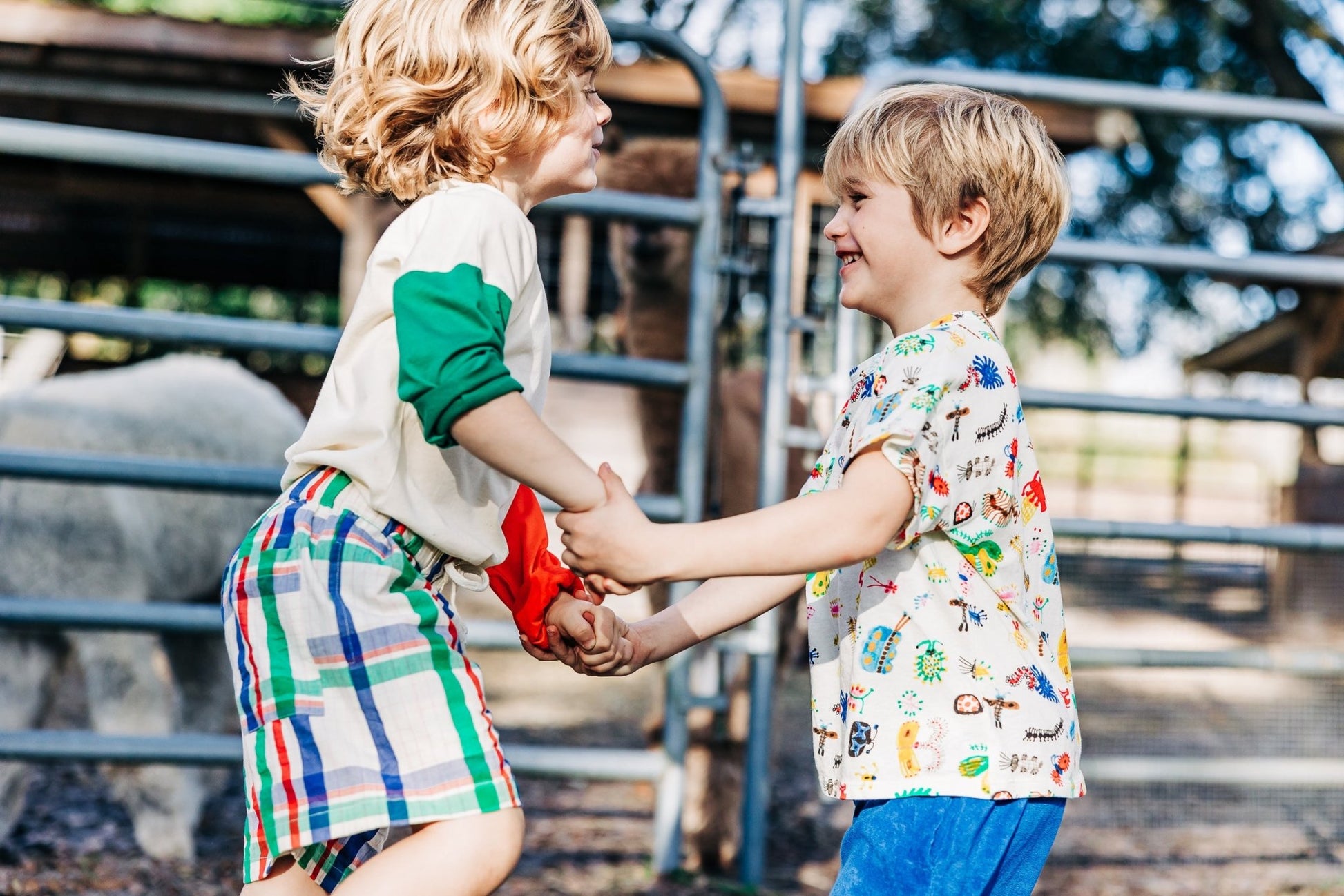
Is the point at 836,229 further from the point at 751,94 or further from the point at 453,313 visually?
the point at 751,94

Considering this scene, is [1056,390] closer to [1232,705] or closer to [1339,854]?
[1339,854]

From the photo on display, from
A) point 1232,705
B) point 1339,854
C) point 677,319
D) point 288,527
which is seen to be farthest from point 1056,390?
point 1232,705

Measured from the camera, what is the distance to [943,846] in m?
1.37

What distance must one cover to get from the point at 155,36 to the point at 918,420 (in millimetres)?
4540

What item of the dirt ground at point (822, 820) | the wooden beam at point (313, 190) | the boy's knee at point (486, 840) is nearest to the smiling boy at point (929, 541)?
the boy's knee at point (486, 840)

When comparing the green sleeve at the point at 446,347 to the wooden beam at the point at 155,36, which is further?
the wooden beam at the point at 155,36

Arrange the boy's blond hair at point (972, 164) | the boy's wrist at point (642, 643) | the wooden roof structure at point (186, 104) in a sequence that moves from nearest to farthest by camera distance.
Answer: the boy's blond hair at point (972, 164)
the boy's wrist at point (642, 643)
the wooden roof structure at point (186, 104)

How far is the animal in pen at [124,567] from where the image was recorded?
123 inches

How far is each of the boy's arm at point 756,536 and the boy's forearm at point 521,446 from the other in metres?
0.05

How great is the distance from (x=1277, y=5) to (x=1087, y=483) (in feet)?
18.0

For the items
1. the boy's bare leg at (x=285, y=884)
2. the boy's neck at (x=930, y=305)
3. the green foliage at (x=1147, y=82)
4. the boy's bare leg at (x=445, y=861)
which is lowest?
the boy's bare leg at (x=285, y=884)

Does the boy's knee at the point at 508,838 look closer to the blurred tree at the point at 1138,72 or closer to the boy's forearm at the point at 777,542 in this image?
the boy's forearm at the point at 777,542

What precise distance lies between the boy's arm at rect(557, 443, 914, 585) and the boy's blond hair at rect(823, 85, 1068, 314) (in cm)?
34

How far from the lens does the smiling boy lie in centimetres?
130
